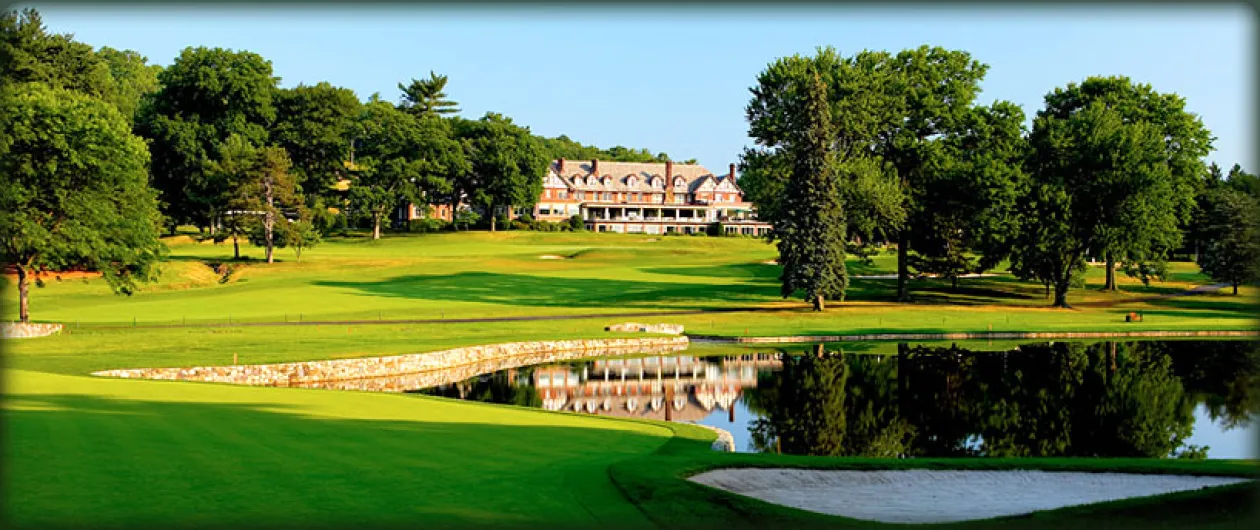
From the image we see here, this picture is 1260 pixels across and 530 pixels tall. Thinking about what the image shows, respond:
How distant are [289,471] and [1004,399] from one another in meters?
26.0

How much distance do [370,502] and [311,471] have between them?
7.29 ft

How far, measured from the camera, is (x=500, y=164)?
112375 millimetres

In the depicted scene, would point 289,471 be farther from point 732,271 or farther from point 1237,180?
point 1237,180

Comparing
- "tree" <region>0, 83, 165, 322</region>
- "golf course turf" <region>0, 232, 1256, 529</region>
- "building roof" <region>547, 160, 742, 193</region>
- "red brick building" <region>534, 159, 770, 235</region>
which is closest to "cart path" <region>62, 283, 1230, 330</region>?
"golf course turf" <region>0, 232, 1256, 529</region>

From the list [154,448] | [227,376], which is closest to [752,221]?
[227,376]

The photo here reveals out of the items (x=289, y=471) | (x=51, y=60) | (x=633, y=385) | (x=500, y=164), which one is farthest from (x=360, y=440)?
(x=500, y=164)

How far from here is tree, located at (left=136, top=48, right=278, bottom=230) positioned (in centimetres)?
9393

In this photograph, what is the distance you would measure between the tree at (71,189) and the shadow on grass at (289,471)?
26.3m

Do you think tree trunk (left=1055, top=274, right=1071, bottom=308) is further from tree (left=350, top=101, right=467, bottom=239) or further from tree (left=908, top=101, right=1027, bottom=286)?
tree (left=350, top=101, right=467, bottom=239)

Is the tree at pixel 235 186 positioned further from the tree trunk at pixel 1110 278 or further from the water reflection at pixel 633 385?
the tree trunk at pixel 1110 278

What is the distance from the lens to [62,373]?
30.1 meters

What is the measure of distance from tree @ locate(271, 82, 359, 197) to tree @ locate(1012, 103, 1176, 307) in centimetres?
6864

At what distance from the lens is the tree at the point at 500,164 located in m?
112

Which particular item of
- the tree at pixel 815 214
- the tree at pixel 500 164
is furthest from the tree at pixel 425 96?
the tree at pixel 815 214
